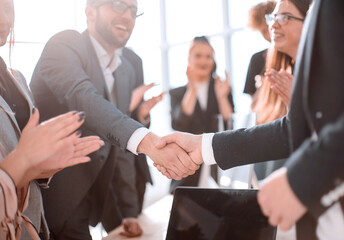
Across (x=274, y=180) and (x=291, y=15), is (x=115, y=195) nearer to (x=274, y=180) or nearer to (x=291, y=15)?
(x=291, y=15)

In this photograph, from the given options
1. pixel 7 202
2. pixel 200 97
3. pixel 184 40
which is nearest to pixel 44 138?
pixel 7 202

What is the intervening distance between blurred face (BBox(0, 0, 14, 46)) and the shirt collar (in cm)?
63

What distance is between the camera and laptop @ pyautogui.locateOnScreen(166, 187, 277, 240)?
0.99m

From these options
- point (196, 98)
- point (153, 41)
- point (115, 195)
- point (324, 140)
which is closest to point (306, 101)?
point (324, 140)

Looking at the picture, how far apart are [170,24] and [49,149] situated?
3.16 m

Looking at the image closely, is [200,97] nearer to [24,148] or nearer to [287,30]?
[287,30]

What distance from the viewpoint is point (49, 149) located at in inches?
36.0

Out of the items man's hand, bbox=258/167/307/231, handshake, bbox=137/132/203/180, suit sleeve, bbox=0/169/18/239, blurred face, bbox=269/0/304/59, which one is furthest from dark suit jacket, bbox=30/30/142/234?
man's hand, bbox=258/167/307/231

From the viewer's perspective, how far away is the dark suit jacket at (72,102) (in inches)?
58.4

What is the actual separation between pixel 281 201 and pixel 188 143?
814mm

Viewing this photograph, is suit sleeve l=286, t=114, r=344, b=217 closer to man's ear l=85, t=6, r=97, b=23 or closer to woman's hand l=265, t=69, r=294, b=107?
woman's hand l=265, t=69, r=294, b=107

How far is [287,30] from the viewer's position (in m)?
1.46

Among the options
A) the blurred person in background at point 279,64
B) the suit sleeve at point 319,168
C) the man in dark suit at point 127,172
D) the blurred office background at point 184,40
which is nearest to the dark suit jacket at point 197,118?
the blurred office background at point 184,40

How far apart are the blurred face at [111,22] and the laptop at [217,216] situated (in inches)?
43.4
